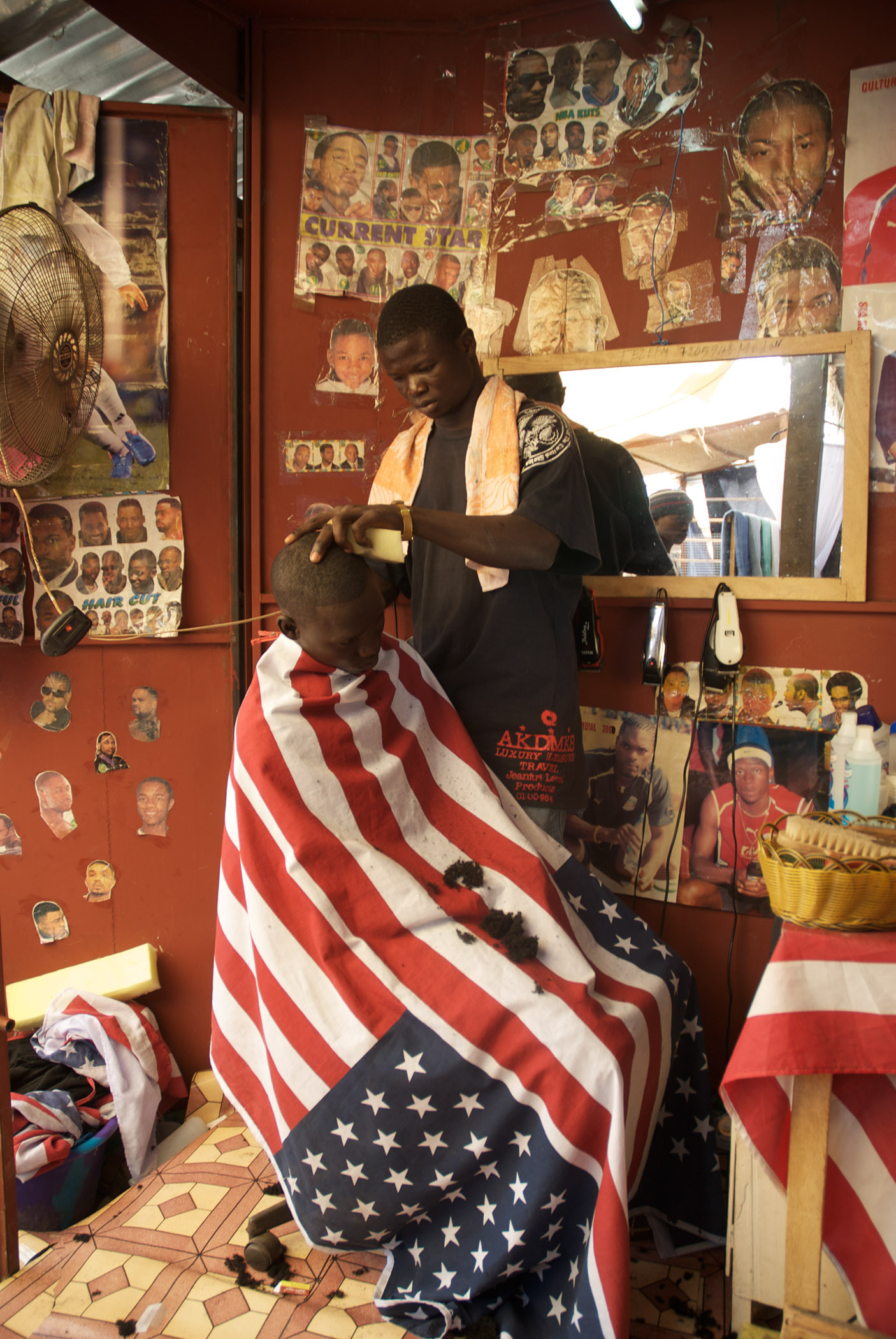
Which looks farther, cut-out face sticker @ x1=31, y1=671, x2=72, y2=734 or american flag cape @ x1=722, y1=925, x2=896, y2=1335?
cut-out face sticker @ x1=31, y1=671, x2=72, y2=734

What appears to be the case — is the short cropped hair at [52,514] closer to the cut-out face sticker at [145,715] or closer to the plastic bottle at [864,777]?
the cut-out face sticker at [145,715]

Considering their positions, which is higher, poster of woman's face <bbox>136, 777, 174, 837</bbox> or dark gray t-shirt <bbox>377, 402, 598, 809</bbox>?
dark gray t-shirt <bbox>377, 402, 598, 809</bbox>

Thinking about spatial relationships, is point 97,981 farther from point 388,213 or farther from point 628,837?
point 388,213

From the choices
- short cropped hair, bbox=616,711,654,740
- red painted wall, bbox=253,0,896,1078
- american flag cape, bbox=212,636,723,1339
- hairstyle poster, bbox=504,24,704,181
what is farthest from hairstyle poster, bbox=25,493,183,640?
hairstyle poster, bbox=504,24,704,181

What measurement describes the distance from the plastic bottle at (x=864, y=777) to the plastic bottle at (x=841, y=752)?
0.08 m

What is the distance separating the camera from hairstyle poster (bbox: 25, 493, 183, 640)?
245cm

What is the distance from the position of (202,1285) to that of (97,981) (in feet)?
3.39

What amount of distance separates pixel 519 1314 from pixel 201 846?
149cm

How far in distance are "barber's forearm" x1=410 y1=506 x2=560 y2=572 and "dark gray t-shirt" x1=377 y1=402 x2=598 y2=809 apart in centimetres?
9

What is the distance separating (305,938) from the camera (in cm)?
151

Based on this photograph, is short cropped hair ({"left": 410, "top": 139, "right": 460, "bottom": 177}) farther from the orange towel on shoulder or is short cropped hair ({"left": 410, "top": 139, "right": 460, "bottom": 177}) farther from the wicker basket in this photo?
the wicker basket

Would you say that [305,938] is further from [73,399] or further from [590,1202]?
[73,399]

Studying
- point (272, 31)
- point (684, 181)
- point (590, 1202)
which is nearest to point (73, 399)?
point (272, 31)

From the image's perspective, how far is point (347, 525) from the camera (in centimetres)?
159
